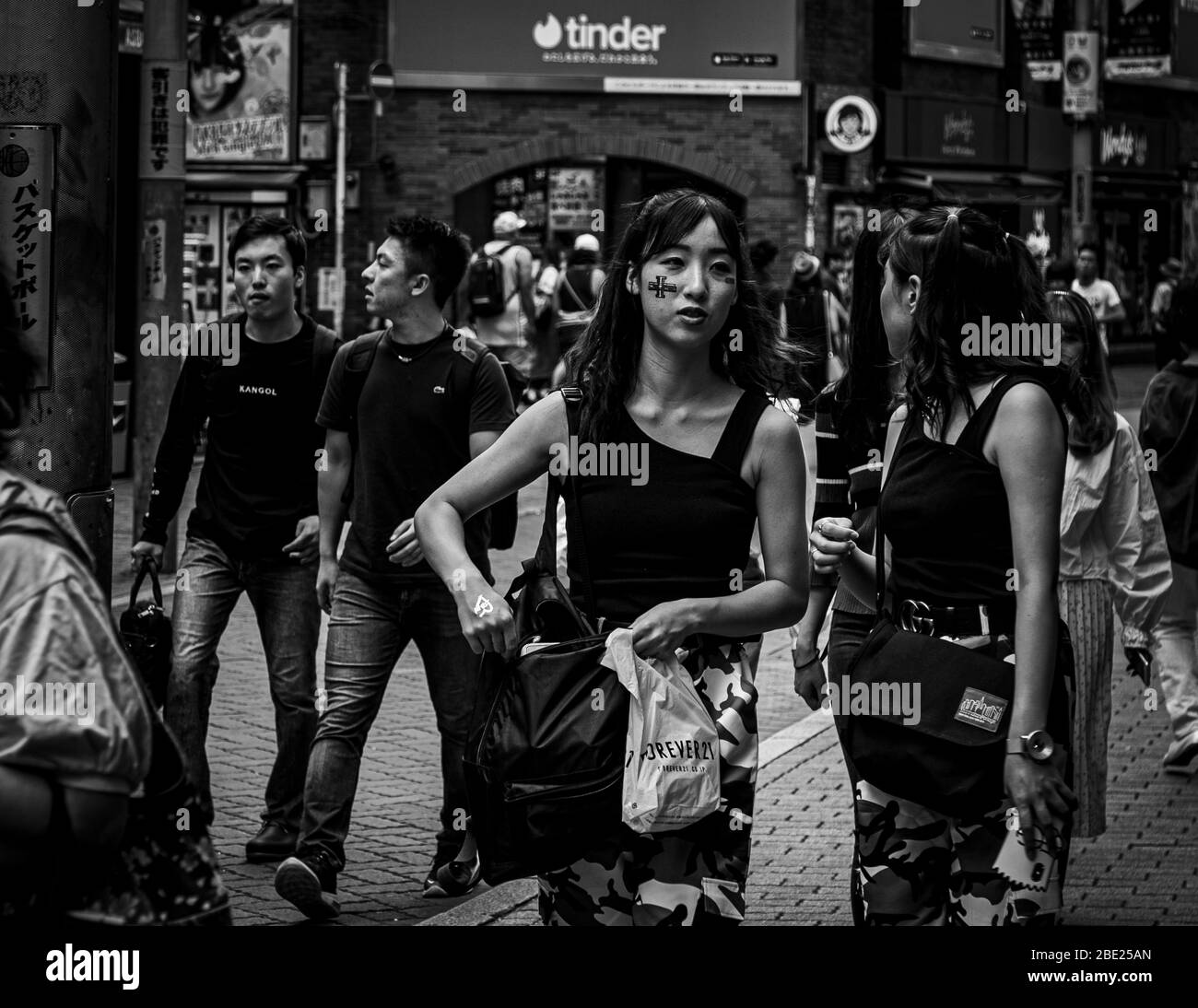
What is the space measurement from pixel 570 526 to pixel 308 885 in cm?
193

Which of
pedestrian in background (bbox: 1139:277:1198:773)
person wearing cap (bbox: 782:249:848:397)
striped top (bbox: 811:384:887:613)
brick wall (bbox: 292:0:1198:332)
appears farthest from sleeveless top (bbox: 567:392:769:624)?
brick wall (bbox: 292:0:1198:332)

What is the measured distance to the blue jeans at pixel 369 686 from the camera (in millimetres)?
5352

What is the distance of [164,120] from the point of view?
1085 cm

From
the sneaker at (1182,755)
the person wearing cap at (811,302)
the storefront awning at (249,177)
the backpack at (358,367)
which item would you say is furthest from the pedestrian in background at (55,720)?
the storefront awning at (249,177)

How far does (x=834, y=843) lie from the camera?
6.14 metres

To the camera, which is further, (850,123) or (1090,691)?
(850,123)

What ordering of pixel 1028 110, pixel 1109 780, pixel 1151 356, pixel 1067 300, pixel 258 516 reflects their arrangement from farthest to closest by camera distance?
pixel 1151 356 → pixel 1028 110 → pixel 1109 780 → pixel 258 516 → pixel 1067 300

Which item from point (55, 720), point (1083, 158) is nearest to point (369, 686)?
point (55, 720)

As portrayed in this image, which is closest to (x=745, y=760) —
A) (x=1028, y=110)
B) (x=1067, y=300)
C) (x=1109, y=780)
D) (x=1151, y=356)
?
(x=1067, y=300)

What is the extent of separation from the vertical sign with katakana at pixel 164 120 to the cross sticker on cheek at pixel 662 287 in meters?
7.67

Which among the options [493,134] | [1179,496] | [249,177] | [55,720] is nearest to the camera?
[55,720]

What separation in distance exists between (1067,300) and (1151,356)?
30579 mm

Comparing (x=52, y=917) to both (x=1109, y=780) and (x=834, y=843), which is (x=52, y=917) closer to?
(x=834, y=843)

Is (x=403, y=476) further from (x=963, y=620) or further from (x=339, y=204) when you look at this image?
(x=339, y=204)
